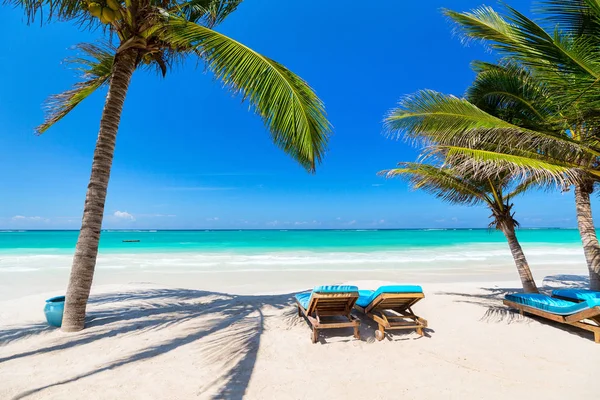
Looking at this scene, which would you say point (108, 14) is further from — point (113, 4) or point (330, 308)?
point (330, 308)

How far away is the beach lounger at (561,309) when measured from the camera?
160 inches

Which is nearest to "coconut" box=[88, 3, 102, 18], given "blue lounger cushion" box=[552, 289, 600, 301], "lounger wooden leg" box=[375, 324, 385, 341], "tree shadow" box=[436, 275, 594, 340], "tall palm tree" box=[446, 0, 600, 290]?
"tall palm tree" box=[446, 0, 600, 290]

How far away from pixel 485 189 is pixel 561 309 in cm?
300

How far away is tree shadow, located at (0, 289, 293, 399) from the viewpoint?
125 inches

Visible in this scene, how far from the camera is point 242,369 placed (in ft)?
10.9

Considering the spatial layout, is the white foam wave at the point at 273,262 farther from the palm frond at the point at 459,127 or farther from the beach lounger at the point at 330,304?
the palm frond at the point at 459,127

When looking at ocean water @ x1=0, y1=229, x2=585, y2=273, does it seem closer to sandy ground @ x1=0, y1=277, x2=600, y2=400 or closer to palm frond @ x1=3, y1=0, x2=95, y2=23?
sandy ground @ x1=0, y1=277, x2=600, y2=400

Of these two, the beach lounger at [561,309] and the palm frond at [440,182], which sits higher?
the palm frond at [440,182]

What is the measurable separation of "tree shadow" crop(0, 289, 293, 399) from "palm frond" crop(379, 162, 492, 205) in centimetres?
406

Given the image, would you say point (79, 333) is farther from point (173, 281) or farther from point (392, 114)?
point (173, 281)

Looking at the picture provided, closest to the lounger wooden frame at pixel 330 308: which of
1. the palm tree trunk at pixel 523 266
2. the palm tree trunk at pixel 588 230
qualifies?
the palm tree trunk at pixel 523 266

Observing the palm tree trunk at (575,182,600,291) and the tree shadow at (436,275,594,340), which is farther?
the palm tree trunk at (575,182,600,291)

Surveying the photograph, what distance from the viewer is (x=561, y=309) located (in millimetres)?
4453

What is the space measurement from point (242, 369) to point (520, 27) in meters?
5.80
